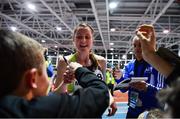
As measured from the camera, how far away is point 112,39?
984 inches

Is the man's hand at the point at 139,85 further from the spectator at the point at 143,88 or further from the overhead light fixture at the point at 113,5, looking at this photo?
the overhead light fixture at the point at 113,5

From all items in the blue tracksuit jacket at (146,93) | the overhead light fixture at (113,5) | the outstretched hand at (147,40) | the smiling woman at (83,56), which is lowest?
the blue tracksuit jacket at (146,93)

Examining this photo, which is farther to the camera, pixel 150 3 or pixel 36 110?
pixel 150 3

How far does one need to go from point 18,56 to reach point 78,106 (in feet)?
0.98

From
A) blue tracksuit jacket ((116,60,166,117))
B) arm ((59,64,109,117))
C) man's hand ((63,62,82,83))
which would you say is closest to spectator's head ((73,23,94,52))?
blue tracksuit jacket ((116,60,166,117))

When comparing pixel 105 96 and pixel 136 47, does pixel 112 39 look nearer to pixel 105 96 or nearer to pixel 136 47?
pixel 136 47

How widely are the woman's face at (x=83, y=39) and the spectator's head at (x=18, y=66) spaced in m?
1.90

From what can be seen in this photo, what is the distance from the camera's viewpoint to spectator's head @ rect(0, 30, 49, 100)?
1.18 metres

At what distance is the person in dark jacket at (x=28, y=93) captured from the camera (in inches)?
44.7

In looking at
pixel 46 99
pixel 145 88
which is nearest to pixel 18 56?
pixel 46 99

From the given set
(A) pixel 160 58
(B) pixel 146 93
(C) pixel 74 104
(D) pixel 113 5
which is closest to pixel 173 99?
(C) pixel 74 104

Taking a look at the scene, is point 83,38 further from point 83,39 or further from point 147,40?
point 147,40

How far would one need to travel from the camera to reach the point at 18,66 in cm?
120

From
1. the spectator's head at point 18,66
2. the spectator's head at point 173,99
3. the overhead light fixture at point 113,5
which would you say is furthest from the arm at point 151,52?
the overhead light fixture at point 113,5
